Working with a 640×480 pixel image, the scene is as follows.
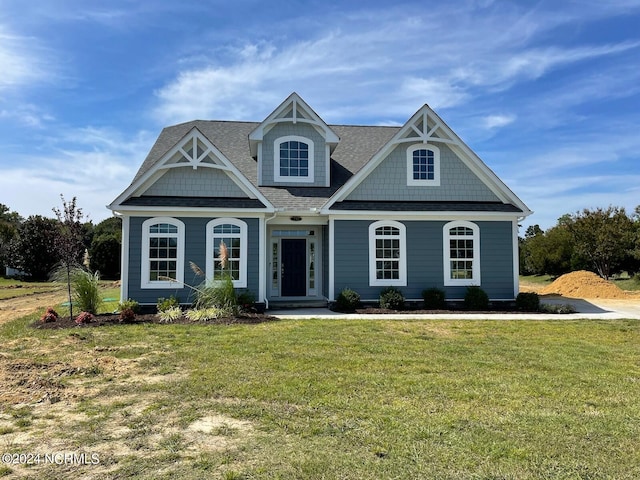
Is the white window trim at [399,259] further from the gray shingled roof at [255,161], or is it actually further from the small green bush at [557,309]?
the small green bush at [557,309]

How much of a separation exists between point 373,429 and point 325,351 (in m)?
3.74

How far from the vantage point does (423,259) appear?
15297 mm

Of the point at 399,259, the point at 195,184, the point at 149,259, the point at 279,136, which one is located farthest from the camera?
the point at 279,136

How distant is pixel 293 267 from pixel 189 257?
12.9 feet

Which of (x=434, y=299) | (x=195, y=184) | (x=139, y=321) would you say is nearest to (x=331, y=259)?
(x=434, y=299)

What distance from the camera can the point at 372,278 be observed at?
15055 millimetres

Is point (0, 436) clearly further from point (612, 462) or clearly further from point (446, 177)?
point (446, 177)

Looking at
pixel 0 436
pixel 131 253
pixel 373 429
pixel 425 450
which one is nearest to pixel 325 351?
pixel 373 429

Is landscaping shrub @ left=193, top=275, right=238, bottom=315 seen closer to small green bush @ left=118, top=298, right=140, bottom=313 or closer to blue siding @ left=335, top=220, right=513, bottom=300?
small green bush @ left=118, top=298, right=140, bottom=313

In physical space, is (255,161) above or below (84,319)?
above

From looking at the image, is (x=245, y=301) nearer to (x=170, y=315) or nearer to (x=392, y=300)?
(x=170, y=315)

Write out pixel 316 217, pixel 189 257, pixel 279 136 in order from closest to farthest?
pixel 189 257 < pixel 316 217 < pixel 279 136

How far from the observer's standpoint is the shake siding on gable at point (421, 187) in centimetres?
1559

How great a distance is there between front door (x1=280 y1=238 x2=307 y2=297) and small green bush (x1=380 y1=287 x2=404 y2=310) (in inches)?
128
